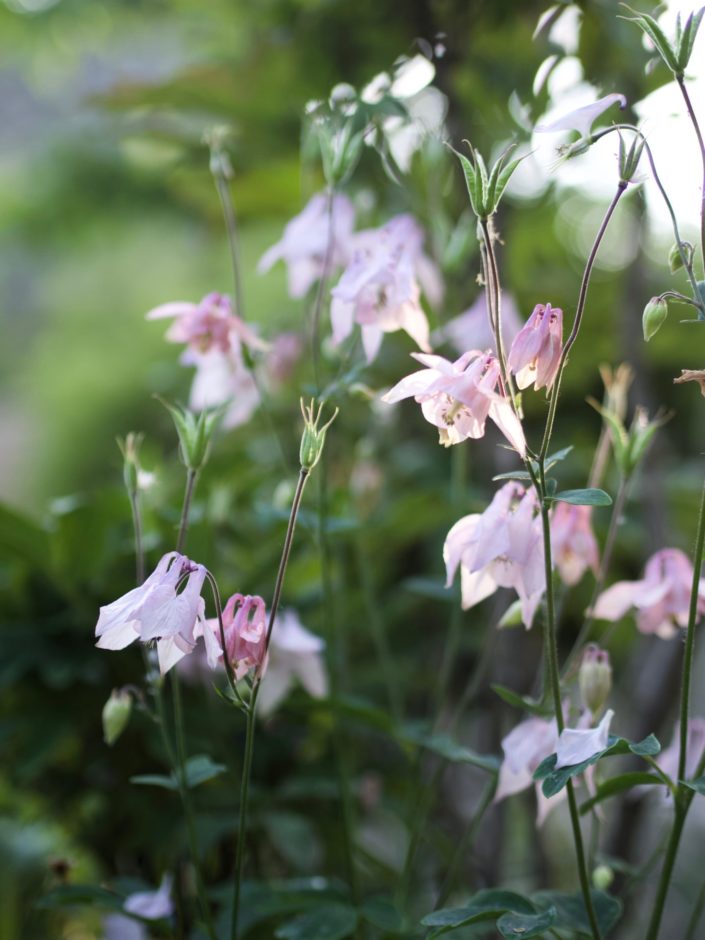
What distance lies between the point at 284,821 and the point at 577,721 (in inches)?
14.7

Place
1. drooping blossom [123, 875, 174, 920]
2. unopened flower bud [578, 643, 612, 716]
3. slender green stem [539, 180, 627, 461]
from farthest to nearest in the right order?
1. drooping blossom [123, 875, 174, 920]
2. unopened flower bud [578, 643, 612, 716]
3. slender green stem [539, 180, 627, 461]

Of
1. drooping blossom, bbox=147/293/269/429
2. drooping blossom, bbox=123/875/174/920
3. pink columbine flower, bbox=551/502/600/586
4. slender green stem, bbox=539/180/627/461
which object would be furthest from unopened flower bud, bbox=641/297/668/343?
drooping blossom, bbox=123/875/174/920

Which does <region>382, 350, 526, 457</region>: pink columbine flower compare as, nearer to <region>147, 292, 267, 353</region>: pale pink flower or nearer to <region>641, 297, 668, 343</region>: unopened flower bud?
<region>641, 297, 668, 343</region>: unopened flower bud

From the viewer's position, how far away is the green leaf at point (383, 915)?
0.56 meters

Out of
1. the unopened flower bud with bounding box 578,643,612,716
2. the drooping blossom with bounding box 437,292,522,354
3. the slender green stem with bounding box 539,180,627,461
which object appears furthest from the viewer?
the drooping blossom with bounding box 437,292,522,354

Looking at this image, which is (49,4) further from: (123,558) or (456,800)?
(456,800)

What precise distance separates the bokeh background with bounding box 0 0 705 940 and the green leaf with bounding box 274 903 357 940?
0.18 metres

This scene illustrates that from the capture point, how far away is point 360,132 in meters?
0.59

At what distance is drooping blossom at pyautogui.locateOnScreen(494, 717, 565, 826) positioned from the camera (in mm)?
522

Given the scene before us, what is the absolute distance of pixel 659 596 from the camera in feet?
1.82

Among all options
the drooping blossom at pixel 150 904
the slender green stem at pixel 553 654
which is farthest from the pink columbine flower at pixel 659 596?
the drooping blossom at pixel 150 904

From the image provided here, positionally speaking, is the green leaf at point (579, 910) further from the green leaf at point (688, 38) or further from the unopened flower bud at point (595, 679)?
the green leaf at point (688, 38)

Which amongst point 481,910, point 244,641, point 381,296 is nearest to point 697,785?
point 481,910

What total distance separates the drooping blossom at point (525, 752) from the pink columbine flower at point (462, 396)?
7.5 inches
